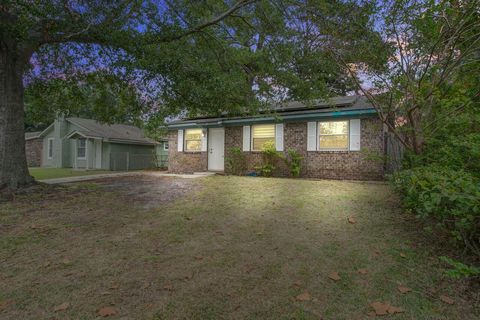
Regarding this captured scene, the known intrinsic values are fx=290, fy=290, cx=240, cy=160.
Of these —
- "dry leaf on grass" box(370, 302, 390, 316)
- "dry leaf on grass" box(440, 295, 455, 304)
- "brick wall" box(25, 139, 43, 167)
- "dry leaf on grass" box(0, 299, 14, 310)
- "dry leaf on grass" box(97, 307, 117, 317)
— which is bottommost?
"dry leaf on grass" box(0, 299, 14, 310)

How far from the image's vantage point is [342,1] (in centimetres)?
672

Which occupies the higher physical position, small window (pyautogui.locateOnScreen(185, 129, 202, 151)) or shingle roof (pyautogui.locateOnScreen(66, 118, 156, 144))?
shingle roof (pyautogui.locateOnScreen(66, 118, 156, 144))

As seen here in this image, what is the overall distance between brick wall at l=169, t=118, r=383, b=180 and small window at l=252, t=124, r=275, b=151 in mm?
400

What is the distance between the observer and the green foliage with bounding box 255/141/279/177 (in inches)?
494

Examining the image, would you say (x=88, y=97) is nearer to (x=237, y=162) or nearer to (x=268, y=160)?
(x=237, y=162)

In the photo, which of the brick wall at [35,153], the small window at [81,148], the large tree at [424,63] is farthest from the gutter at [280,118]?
the brick wall at [35,153]

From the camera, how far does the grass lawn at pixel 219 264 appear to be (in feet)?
8.13

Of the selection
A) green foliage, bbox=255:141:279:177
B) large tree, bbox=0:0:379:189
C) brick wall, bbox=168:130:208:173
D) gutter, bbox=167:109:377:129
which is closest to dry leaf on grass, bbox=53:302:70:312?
large tree, bbox=0:0:379:189

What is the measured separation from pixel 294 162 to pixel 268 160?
1230 millimetres

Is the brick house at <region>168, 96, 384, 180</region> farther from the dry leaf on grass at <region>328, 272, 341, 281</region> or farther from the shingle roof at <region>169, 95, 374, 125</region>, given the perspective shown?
the dry leaf on grass at <region>328, 272, 341, 281</region>

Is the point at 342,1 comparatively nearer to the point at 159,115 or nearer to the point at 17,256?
Answer: the point at 159,115

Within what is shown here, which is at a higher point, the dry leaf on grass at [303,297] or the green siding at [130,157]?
the green siding at [130,157]

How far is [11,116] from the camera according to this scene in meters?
7.14

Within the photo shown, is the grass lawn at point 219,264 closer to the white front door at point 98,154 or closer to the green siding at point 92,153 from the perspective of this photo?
the green siding at point 92,153
